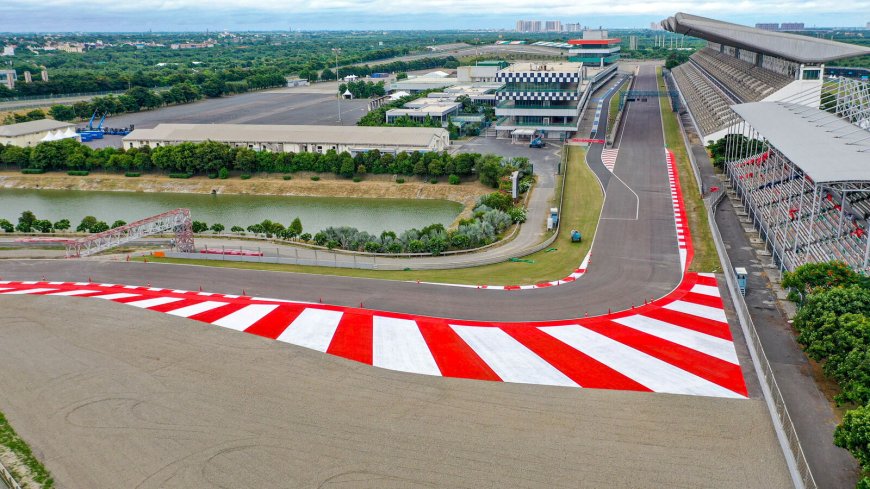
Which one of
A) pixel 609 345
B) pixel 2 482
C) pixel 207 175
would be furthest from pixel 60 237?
pixel 609 345

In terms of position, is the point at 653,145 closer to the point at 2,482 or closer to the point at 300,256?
the point at 300,256

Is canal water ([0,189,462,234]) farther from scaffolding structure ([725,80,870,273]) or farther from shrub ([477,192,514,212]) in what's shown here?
scaffolding structure ([725,80,870,273])

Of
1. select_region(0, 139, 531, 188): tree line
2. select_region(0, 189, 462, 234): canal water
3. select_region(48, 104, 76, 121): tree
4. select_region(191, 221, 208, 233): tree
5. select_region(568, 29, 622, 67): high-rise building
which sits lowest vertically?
select_region(0, 189, 462, 234): canal water

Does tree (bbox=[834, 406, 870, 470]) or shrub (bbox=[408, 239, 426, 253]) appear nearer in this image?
tree (bbox=[834, 406, 870, 470])

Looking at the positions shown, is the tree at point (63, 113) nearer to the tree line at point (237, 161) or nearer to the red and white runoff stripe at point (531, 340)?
the tree line at point (237, 161)

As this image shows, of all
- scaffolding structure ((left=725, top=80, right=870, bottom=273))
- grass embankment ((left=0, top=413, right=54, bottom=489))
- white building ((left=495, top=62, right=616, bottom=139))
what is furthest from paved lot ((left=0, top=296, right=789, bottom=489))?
white building ((left=495, top=62, right=616, bottom=139))
